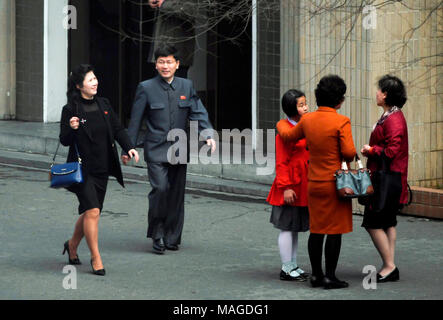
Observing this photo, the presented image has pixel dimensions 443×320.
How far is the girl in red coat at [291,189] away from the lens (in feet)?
25.6

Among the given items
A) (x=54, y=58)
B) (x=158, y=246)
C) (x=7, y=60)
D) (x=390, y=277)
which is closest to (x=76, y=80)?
(x=158, y=246)

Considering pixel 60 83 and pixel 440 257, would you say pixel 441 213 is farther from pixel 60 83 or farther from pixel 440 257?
pixel 60 83

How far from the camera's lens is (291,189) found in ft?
25.5

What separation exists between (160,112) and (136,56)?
8.20m

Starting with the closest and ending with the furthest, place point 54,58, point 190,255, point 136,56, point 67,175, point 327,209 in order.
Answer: point 327,209 → point 67,175 → point 190,255 → point 136,56 → point 54,58

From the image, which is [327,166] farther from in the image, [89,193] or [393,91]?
[89,193]

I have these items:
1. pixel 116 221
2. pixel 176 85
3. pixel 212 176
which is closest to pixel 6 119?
pixel 212 176

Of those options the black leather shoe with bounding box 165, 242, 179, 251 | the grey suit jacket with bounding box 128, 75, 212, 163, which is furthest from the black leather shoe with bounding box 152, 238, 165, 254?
the grey suit jacket with bounding box 128, 75, 212, 163

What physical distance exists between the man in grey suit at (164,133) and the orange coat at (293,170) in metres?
1.21

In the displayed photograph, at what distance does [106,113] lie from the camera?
8.36m

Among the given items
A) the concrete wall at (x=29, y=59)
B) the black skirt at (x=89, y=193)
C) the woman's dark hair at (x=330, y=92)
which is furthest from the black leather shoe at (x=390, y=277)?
the concrete wall at (x=29, y=59)

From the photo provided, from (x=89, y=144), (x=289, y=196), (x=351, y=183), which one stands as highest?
(x=89, y=144)

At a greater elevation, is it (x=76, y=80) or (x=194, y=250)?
(x=76, y=80)
